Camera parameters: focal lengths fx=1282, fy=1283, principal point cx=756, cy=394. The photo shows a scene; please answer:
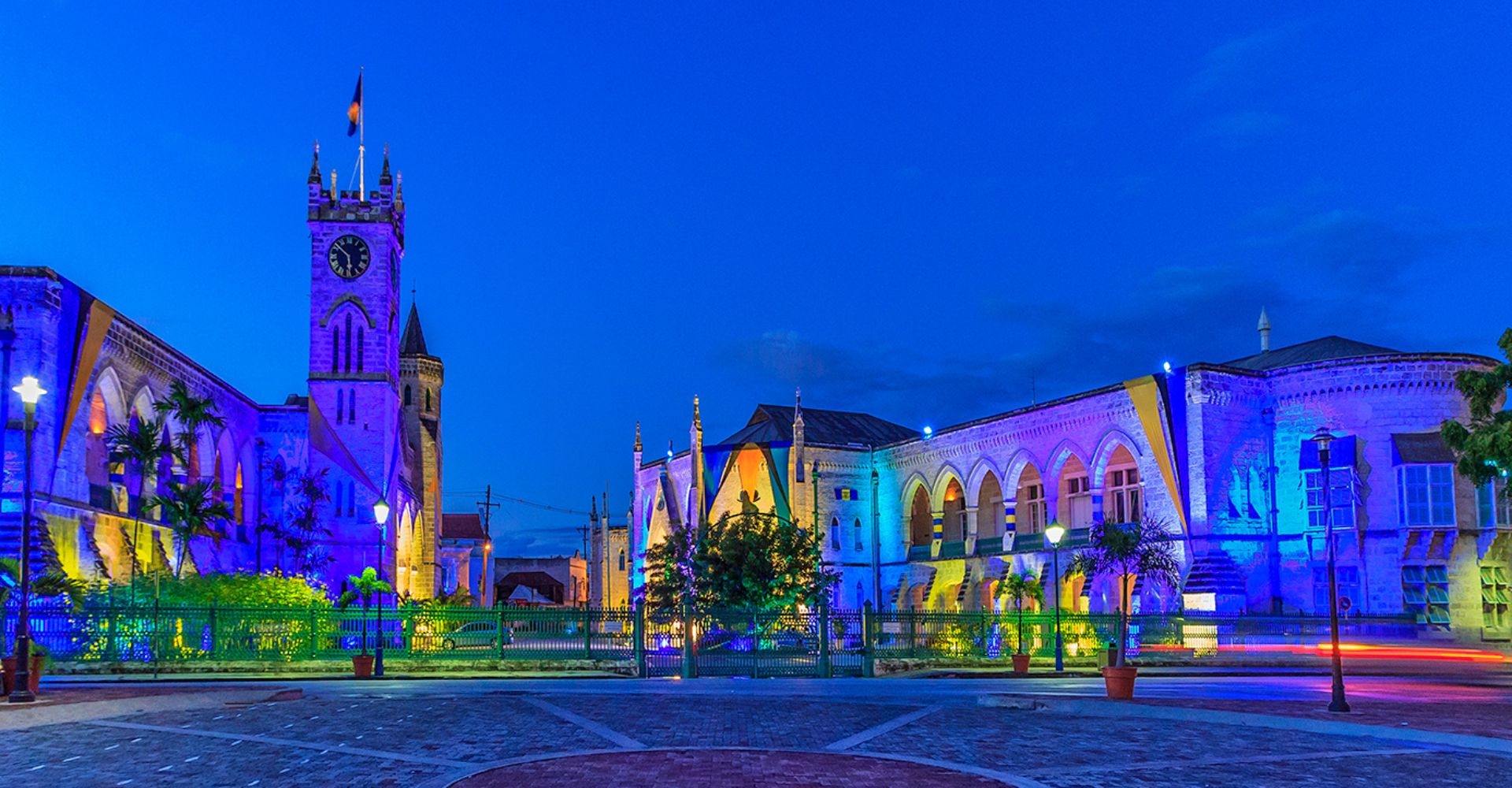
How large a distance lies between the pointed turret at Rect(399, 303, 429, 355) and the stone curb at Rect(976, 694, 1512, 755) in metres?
70.7

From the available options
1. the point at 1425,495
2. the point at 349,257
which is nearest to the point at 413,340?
the point at 349,257

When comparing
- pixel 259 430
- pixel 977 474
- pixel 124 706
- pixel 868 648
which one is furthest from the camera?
pixel 977 474

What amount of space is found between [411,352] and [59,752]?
73.7 metres

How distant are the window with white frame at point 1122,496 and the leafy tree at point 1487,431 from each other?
2728 cm

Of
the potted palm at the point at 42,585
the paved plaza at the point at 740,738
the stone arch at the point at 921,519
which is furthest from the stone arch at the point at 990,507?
the potted palm at the point at 42,585

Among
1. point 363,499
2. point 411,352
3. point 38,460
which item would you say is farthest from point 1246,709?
point 411,352

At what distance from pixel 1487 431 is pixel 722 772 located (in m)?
16.7

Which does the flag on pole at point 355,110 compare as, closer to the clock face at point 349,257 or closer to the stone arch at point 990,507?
the clock face at point 349,257

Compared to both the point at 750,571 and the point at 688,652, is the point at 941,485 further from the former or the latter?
the point at 688,652

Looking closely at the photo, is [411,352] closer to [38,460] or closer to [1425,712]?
[38,460]

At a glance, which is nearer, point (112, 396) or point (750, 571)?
point (112, 396)

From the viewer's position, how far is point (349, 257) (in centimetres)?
6012

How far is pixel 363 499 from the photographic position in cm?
5775

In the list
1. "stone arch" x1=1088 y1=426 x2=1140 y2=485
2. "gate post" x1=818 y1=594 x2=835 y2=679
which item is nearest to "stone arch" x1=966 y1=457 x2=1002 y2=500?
"stone arch" x1=1088 y1=426 x2=1140 y2=485
